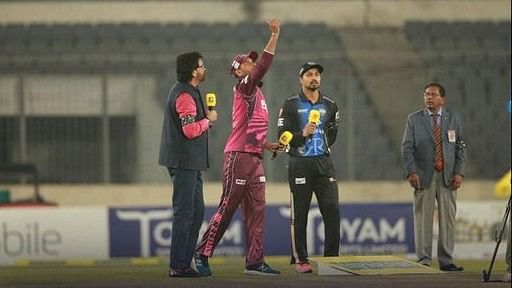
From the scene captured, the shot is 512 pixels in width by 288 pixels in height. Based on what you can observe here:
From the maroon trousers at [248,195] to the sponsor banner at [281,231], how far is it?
542cm

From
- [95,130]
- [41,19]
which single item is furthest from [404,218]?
[41,19]

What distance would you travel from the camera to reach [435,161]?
10836 millimetres

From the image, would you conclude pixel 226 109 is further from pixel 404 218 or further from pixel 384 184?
pixel 404 218

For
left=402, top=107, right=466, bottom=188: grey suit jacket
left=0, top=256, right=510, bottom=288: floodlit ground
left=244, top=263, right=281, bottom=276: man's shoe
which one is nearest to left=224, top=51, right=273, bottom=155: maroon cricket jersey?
left=244, top=263, right=281, bottom=276: man's shoe

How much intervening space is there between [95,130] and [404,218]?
581 cm

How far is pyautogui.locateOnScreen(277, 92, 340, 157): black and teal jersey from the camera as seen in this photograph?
9977 millimetres

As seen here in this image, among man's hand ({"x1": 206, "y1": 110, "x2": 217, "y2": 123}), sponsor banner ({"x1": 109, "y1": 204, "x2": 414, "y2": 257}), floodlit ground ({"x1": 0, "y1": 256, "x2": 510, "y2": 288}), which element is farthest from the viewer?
sponsor banner ({"x1": 109, "y1": 204, "x2": 414, "y2": 257})

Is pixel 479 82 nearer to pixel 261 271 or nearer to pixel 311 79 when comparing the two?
pixel 311 79

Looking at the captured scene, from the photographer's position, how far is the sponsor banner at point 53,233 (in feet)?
49.3

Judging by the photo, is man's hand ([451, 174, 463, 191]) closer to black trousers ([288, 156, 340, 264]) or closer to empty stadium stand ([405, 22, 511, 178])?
black trousers ([288, 156, 340, 264])

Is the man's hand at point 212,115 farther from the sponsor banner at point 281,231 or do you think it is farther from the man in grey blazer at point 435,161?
the sponsor banner at point 281,231

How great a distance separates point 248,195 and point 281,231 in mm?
5638

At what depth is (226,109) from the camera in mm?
19047

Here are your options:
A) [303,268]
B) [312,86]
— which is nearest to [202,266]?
[303,268]
